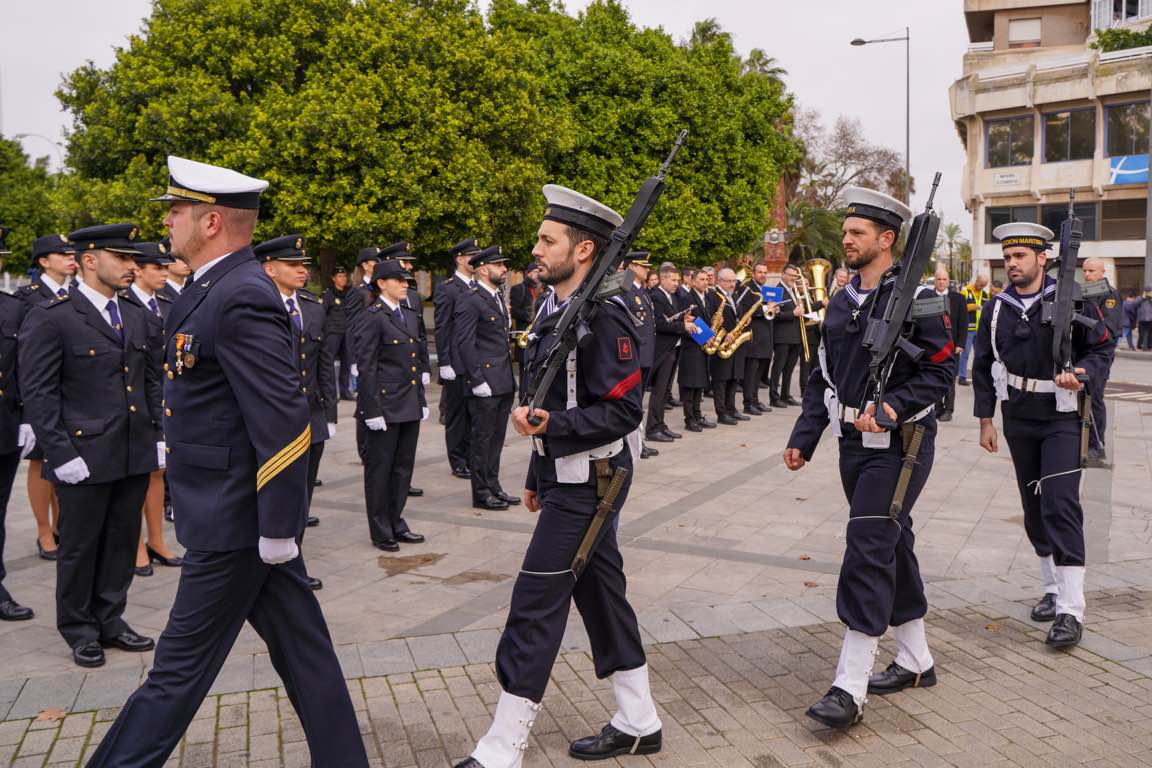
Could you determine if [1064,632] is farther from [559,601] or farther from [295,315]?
[295,315]

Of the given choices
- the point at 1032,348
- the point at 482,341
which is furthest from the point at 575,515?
the point at 482,341

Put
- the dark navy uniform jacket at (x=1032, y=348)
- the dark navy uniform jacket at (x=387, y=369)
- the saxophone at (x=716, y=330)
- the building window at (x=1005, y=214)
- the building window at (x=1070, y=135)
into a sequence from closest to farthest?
the dark navy uniform jacket at (x=1032, y=348), the dark navy uniform jacket at (x=387, y=369), the saxophone at (x=716, y=330), the building window at (x=1070, y=135), the building window at (x=1005, y=214)

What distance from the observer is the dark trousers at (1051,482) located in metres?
5.48

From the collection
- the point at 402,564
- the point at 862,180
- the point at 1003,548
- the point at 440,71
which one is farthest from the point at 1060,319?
the point at 862,180

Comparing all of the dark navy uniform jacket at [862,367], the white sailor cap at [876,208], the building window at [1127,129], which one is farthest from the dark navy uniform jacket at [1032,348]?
the building window at [1127,129]

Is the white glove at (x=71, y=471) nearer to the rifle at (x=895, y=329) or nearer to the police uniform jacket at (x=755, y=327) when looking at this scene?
the rifle at (x=895, y=329)

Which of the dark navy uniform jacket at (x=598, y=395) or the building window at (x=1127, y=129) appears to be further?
the building window at (x=1127, y=129)

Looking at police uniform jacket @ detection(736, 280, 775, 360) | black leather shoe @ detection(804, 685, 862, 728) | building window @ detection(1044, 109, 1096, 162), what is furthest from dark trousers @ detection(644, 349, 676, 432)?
building window @ detection(1044, 109, 1096, 162)

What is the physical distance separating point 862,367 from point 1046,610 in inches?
85.6

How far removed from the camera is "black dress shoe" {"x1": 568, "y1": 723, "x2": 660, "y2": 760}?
402cm

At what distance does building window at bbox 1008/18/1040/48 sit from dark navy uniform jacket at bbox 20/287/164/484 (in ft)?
186

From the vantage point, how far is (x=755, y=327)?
15172 mm

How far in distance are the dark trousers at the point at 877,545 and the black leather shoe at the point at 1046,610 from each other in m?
1.40

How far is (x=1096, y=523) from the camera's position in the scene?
804cm
